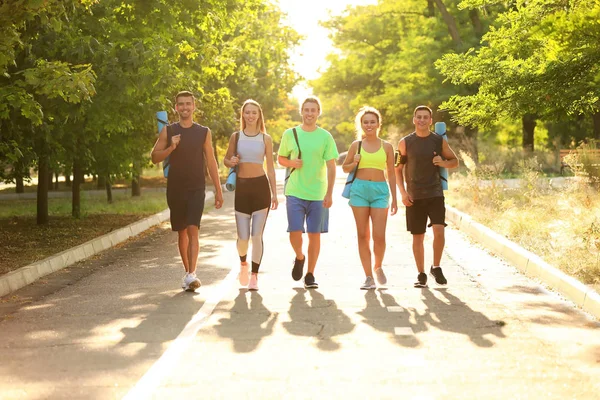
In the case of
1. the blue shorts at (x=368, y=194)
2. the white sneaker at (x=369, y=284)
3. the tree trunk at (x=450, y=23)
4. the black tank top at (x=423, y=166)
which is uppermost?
the tree trunk at (x=450, y=23)

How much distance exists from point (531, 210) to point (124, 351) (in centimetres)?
1192

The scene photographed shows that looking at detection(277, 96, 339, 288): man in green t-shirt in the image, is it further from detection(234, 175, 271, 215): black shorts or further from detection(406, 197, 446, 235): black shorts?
detection(406, 197, 446, 235): black shorts

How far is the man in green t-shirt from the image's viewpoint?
10312mm

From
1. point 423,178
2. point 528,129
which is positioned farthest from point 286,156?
point 528,129

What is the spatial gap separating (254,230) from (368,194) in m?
1.23

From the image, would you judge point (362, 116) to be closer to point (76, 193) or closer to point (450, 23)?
point (76, 193)

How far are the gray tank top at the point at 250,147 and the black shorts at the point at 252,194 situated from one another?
22cm

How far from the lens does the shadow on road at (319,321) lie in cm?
788

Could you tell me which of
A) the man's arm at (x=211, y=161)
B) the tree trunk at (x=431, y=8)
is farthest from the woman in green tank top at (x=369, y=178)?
the tree trunk at (x=431, y=8)

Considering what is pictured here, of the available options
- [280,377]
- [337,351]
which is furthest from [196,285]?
[280,377]

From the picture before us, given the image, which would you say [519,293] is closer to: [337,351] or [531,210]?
A: [337,351]

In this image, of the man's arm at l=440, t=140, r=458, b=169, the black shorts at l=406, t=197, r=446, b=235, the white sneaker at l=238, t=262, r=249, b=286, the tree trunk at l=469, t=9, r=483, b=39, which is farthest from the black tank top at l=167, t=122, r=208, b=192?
the tree trunk at l=469, t=9, r=483, b=39

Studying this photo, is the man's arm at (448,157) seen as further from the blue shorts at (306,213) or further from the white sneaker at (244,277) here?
the white sneaker at (244,277)

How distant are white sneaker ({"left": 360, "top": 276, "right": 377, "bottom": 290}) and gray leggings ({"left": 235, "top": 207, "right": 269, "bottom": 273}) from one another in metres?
1.10
